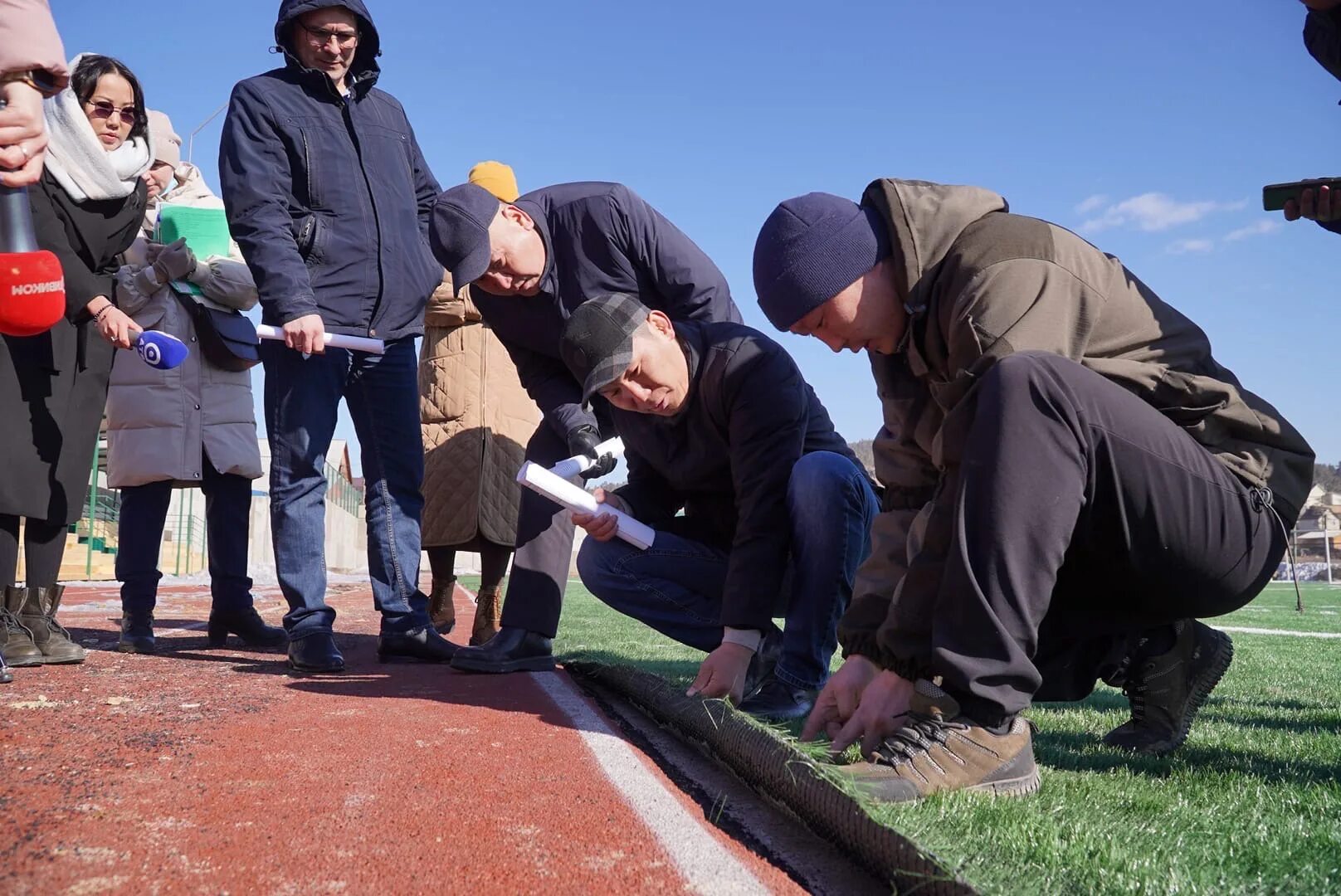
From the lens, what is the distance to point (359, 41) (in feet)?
14.0

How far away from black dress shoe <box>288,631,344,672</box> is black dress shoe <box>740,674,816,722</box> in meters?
1.62

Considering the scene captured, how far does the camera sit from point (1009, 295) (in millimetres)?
2002

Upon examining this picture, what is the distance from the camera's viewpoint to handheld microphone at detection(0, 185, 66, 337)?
304 centimetres

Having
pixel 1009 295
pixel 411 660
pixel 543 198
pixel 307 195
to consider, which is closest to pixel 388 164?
pixel 307 195

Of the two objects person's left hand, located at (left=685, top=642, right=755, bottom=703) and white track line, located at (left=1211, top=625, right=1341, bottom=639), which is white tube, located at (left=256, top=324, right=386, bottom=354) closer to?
person's left hand, located at (left=685, top=642, right=755, bottom=703)

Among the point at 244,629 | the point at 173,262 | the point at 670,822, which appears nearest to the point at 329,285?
the point at 173,262

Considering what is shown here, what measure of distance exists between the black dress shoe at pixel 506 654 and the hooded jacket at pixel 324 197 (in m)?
1.31

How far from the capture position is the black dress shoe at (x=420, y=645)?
169 inches

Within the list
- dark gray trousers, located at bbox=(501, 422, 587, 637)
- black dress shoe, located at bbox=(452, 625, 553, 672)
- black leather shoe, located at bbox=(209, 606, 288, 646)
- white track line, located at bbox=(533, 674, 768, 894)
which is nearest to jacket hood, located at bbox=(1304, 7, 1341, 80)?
dark gray trousers, located at bbox=(501, 422, 587, 637)

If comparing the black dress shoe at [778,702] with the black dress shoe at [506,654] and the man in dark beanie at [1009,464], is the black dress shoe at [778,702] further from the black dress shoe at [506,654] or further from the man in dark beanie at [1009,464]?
the black dress shoe at [506,654]

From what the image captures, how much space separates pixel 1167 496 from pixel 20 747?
250 centimetres

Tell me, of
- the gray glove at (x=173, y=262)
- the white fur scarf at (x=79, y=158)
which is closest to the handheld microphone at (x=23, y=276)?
the white fur scarf at (x=79, y=158)

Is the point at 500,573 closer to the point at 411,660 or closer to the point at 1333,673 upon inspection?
the point at 411,660

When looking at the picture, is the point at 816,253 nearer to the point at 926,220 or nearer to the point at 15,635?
the point at 926,220
